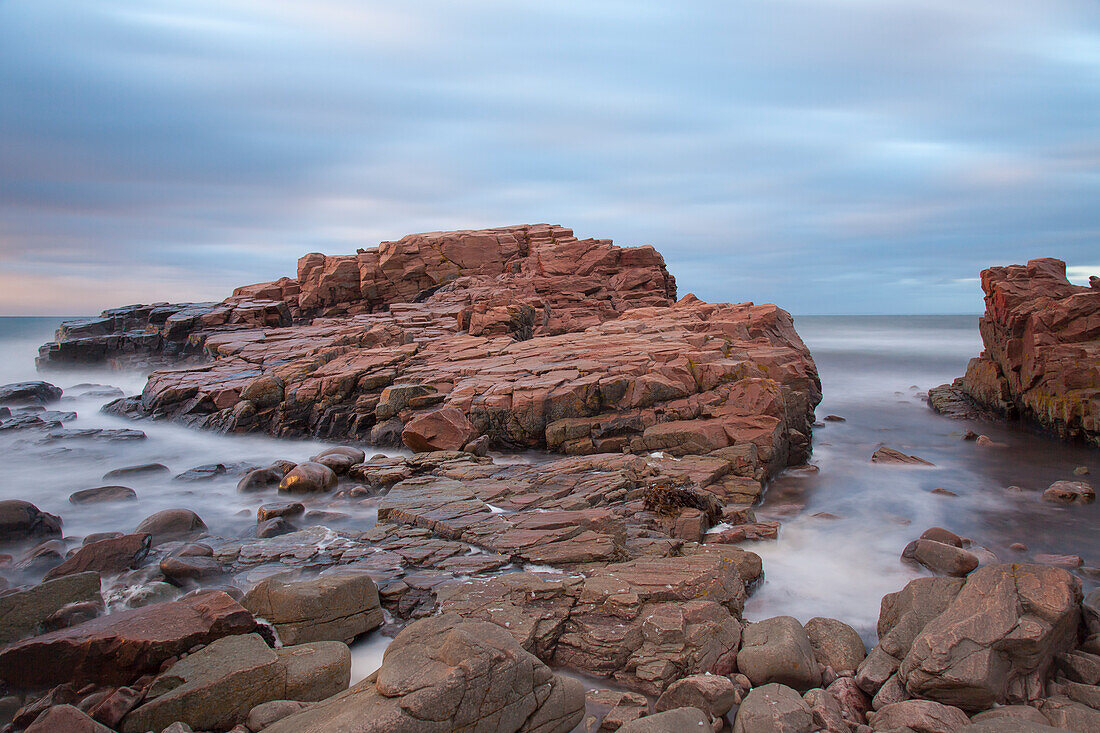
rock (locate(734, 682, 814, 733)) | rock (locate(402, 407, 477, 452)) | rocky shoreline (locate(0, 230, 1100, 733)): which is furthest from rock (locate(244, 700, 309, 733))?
rock (locate(402, 407, 477, 452))

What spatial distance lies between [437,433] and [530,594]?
311 inches

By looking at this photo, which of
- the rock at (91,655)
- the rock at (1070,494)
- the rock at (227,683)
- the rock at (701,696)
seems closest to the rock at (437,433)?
the rock at (227,683)

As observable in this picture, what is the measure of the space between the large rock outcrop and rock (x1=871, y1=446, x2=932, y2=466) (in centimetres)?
203

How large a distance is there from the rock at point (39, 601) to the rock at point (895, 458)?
1735 centimetres

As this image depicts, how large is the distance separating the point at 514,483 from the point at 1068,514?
37.0ft

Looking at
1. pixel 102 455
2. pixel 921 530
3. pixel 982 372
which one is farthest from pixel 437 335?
pixel 982 372

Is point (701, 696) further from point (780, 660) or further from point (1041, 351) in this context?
point (1041, 351)

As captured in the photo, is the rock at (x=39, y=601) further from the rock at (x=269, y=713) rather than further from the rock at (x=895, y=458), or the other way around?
the rock at (x=895, y=458)

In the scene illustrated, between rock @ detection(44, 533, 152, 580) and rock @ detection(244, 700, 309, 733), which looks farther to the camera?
rock @ detection(44, 533, 152, 580)

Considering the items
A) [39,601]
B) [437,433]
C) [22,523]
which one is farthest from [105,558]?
[437,433]

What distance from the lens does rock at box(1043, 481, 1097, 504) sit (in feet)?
43.0

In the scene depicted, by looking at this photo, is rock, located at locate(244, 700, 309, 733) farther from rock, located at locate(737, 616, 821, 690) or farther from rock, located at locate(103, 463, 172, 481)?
rock, located at locate(103, 463, 172, 481)

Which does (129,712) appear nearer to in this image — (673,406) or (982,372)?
(673,406)

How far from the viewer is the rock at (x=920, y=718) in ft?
15.7
